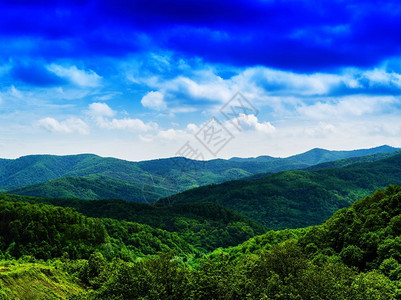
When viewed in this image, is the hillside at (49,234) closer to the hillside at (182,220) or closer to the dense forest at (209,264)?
the dense forest at (209,264)

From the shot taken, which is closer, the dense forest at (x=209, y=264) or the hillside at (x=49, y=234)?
the dense forest at (x=209, y=264)

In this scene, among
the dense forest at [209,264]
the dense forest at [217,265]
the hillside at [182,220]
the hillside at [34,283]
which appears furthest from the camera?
the hillside at [182,220]

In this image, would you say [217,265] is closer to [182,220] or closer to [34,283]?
[34,283]

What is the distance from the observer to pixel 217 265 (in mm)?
54594

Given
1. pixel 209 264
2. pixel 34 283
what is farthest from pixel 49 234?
pixel 209 264

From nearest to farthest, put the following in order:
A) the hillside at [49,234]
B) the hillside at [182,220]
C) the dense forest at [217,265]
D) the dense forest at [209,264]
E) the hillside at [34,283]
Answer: the dense forest at [217,265] → the dense forest at [209,264] → the hillside at [34,283] → the hillside at [49,234] → the hillside at [182,220]

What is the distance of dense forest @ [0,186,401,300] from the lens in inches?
1543

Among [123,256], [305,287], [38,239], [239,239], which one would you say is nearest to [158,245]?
[123,256]

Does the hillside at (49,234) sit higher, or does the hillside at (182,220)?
the hillside at (49,234)

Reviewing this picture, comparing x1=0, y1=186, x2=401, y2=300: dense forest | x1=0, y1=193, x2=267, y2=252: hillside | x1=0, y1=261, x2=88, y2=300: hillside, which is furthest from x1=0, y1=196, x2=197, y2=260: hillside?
x1=0, y1=193, x2=267, y2=252: hillside

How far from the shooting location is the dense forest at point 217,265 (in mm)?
39188

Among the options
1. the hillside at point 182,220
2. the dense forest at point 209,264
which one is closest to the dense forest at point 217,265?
the dense forest at point 209,264

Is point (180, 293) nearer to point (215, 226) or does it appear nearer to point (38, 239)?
point (38, 239)

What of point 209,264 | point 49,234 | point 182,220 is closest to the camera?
point 209,264
